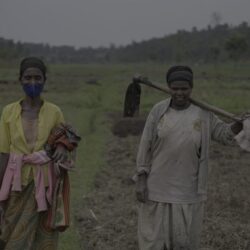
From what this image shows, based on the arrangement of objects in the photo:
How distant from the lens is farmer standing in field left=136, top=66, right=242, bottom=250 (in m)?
4.09

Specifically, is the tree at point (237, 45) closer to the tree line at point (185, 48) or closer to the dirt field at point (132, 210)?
the tree line at point (185, 48)

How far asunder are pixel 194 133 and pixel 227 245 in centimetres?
196

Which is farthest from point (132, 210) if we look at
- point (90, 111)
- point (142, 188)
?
point (90, 111)

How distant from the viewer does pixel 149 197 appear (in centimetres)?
424

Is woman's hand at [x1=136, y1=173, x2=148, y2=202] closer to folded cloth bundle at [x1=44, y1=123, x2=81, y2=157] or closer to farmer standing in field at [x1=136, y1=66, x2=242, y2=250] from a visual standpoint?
farmer standing in field at [x1=136, y1=66, x2=242, y2=250]

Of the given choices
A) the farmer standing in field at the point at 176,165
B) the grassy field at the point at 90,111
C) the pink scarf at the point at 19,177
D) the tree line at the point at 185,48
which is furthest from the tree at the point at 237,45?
the pink scarf at the point at 19,177

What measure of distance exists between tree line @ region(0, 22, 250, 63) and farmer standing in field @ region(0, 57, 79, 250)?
4960 centimetres

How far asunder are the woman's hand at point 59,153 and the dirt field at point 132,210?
2041mm

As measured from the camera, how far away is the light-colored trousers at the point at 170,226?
414 centimetres

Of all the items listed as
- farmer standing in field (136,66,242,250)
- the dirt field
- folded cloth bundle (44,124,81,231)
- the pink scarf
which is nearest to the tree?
the dirt field

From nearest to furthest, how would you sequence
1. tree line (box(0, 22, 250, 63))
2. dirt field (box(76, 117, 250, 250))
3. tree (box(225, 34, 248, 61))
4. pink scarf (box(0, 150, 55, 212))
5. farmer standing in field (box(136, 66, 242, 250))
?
pink scarf (box(0, 150, 55, 212)) → farmer standing in field (box(136, 66, 242, 250)) → dirt field (box(76, 117, 250, 250)) → tree (box(225, 34, 248, 61)) → tree line (box(0, 22, 250, 63))

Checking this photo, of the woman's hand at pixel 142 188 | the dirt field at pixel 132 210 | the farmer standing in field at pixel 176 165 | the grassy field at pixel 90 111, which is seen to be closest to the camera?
the farmer standing in field at pixel 176 165

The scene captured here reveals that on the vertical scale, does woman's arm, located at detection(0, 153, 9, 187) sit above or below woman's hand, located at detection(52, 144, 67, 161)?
below

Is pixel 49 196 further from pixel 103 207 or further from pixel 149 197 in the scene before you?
pixel 103 207
